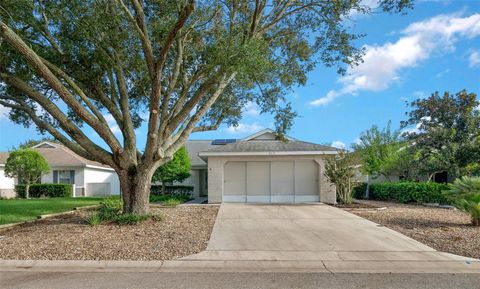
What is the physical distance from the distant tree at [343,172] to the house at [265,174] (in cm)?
126

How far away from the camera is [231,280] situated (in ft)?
20.8

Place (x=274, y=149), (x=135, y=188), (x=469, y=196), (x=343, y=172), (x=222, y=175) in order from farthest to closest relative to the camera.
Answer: (x=222, y=175) < (x=274, y=149) < (x=343, y=172) < (x=135, y=188) < (x=469, y=196)

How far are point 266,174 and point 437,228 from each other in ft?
33.2

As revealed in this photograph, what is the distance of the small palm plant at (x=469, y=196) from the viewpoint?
1120cm

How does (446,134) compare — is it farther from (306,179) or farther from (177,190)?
(177,190)

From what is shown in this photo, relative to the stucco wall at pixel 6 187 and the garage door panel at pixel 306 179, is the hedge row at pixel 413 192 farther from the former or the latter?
the stucco wall at pixel 6 187

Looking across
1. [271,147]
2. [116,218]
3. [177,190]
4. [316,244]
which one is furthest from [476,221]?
[177,190]

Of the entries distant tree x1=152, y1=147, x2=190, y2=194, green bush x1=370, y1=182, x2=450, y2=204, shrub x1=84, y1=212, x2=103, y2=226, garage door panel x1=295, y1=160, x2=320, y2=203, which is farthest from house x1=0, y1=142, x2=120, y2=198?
green bush x1=370, y1=182, x2=450, y2=204

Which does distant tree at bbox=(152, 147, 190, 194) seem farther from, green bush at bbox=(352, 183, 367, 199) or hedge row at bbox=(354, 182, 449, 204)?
hedge row at bbox=(354, 182, 449, 204)

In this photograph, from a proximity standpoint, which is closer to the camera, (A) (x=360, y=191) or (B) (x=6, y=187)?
(A) (x=360, y=191)

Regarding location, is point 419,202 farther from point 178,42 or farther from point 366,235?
point 178,42

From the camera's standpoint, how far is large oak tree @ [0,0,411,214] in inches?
412

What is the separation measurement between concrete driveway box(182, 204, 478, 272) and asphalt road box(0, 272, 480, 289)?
24.3 inches

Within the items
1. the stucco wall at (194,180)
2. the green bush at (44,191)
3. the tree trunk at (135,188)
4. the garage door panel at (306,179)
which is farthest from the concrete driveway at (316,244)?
the green bush at (44,191)
